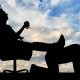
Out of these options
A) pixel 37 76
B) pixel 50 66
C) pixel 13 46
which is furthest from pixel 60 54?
pixel 13 46

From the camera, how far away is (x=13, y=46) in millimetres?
6969

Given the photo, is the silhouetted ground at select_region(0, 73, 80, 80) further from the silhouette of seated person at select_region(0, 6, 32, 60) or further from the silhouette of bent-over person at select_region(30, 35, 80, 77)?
the silhouette of seated person at select_region(0, 6, 32, 60)

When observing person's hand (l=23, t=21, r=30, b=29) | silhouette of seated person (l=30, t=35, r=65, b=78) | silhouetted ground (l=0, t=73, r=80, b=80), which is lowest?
silhouetted ground (l=0, t=73, r=80, b=80)

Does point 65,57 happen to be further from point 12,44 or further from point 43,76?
point 12,44

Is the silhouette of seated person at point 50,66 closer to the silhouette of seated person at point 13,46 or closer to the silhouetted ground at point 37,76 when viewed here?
the silhouetted ground at point 37,76

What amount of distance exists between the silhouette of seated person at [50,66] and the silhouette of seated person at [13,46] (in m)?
0.45

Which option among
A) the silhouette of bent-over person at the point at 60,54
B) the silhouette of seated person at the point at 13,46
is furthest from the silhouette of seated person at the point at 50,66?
the silhouette of seated person at the point at 13,46

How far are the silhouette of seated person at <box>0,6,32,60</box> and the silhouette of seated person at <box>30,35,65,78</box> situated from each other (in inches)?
17.7

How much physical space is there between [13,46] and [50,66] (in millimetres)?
1253

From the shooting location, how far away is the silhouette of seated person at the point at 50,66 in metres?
6.39

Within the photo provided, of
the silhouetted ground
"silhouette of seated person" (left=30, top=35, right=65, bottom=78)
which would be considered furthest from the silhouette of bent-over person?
the silhouetted ground

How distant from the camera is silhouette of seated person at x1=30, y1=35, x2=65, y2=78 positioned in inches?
252

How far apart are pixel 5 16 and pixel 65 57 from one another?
232cm

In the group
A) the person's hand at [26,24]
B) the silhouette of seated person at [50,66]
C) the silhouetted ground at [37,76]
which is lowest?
the silhouetted ground at [37,76]
